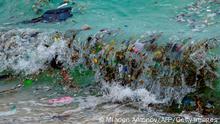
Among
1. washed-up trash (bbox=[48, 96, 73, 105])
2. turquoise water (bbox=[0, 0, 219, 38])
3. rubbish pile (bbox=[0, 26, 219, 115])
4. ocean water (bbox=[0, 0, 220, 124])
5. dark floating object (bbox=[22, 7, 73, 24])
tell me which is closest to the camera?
ocean water (bbox=[0, 0, 220, 124])

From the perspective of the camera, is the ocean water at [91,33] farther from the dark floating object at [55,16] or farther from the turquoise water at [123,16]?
the dark floating object at [55,16]

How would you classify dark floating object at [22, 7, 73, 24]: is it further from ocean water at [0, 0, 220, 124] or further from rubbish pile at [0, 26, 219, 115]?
rubbish pile at [0, 26, 219, 115]

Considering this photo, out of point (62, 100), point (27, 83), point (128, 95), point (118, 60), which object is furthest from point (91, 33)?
point (128, 95)

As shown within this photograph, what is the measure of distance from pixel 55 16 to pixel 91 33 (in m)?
1.47

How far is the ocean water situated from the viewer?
6.01 m

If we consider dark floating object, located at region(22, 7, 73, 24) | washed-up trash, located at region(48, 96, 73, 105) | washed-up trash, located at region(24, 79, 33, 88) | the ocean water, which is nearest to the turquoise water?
the ocean water

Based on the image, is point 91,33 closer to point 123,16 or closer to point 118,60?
point 123,16

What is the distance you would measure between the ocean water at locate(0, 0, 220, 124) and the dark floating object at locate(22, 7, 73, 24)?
13 cm

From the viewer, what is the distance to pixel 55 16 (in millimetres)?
9023

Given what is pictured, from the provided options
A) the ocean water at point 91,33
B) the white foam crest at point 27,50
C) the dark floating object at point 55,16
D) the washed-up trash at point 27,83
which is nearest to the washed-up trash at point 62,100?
the ocean water at point 91,33

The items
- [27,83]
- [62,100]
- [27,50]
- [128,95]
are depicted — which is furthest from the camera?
[27,50]

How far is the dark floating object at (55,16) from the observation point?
29.2ft

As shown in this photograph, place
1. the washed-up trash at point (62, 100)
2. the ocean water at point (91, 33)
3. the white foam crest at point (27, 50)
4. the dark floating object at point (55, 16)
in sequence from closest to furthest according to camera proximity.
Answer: the ocean water at point (91, 33) → the washed-up trash at point (62, 100) → the white foam crest at point (27, 50) → the dark floating object at point (55, 16)

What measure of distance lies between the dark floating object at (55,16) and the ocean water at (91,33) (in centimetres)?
13
